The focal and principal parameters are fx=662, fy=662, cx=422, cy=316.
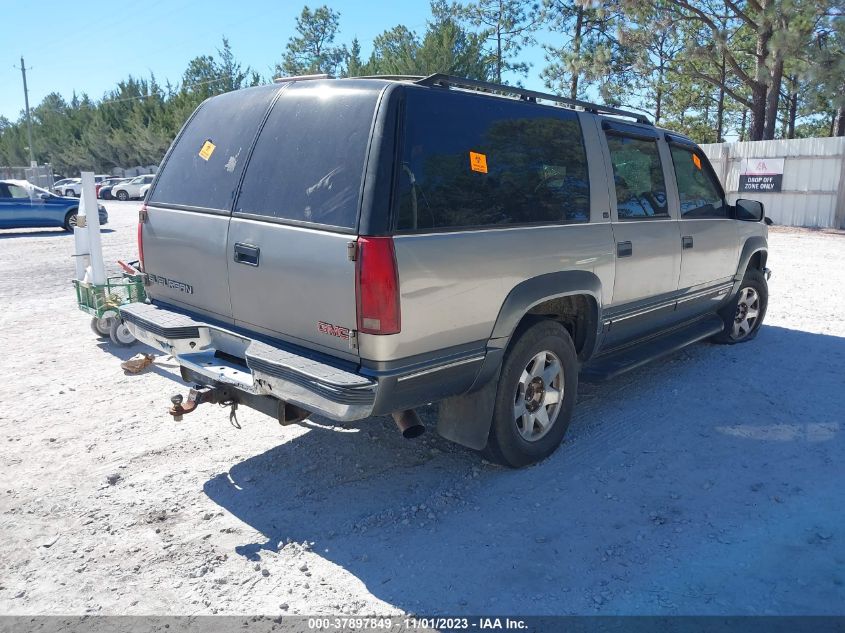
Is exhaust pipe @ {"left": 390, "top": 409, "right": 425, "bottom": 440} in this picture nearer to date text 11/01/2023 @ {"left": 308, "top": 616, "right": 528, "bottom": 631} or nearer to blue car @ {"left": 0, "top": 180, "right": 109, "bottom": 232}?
date text 11/01/2023 @ {"left": 308, "top": 616, "right": 528, "bottom": 631}

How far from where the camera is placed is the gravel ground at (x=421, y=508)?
2.93 m

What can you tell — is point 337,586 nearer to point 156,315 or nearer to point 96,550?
point 96,550

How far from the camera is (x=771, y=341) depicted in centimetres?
683

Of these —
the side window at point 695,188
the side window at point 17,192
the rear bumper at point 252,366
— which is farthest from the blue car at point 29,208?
the side window at point 695,188

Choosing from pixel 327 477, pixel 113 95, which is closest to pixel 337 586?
pixel 327 477

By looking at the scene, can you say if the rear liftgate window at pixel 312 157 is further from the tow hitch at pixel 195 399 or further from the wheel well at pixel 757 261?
the wheel well at pixel 757 261

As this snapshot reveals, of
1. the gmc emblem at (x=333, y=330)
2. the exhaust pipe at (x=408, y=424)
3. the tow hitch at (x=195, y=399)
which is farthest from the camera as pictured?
the tow hitch at (x=195, y=399)

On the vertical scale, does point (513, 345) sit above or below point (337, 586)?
above

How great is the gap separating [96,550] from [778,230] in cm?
1996

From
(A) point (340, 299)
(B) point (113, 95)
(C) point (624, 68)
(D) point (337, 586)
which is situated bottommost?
(D) point (337, 586)

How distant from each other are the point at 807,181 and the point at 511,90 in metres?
19.1

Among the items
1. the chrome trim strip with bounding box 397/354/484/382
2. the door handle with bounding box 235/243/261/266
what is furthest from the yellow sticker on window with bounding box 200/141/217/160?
the chrome trim strip with bounding box 397/354/484/382

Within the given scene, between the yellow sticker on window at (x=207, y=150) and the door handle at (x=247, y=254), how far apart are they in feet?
2.73

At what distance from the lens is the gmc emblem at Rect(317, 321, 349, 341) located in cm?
314
